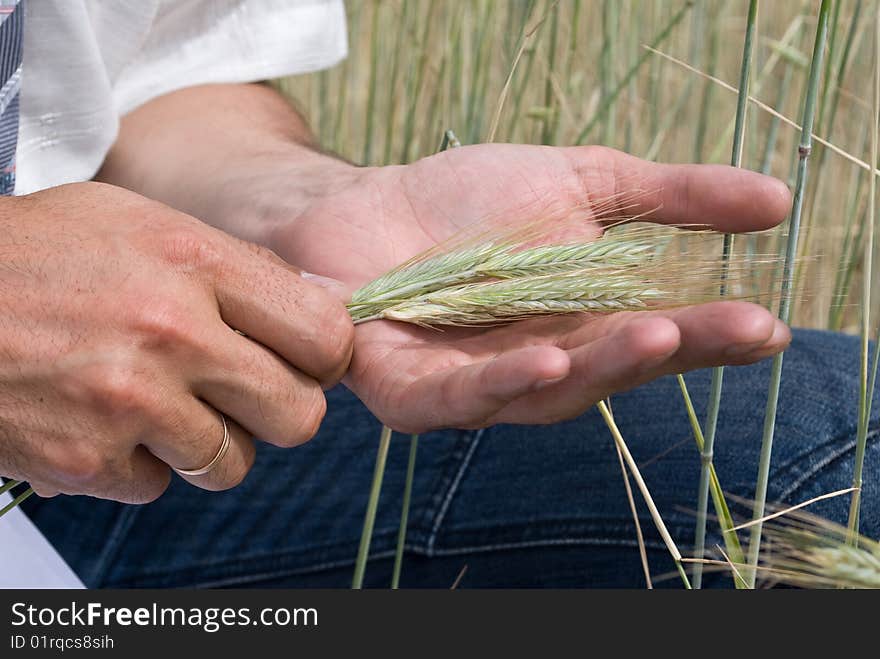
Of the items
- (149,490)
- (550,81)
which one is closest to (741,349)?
(149,490)

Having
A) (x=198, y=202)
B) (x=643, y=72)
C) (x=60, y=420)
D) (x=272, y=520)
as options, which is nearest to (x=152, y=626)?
(x=60, y=420)

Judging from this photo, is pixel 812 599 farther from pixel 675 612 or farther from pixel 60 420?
pixel 60 420

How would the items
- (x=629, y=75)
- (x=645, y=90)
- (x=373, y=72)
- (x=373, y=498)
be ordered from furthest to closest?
(x=645, y=90), (x=373, y=72), (x=629, y=75), (x=373, y=498)

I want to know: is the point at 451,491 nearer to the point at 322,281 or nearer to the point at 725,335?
the point at 322,281

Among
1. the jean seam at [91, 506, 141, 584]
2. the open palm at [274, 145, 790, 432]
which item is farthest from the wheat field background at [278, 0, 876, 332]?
the jean seam at [91, 506, 141, 584]

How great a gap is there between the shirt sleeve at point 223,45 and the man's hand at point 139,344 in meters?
0.49

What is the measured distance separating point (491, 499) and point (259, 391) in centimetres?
31

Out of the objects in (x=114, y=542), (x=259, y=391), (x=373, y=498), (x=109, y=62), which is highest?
(x=109, y=62)

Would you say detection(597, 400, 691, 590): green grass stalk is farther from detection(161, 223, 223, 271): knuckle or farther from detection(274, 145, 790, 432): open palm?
detection(161, 223, 223, 271): knuckle

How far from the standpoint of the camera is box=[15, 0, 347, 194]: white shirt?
2.84 ft

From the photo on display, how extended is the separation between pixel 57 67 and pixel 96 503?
0.43 meters

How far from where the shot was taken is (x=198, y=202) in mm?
905

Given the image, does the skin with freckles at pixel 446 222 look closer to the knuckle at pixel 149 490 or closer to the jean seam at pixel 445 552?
the knuckle at pixel 149 490

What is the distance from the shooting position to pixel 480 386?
52cm
